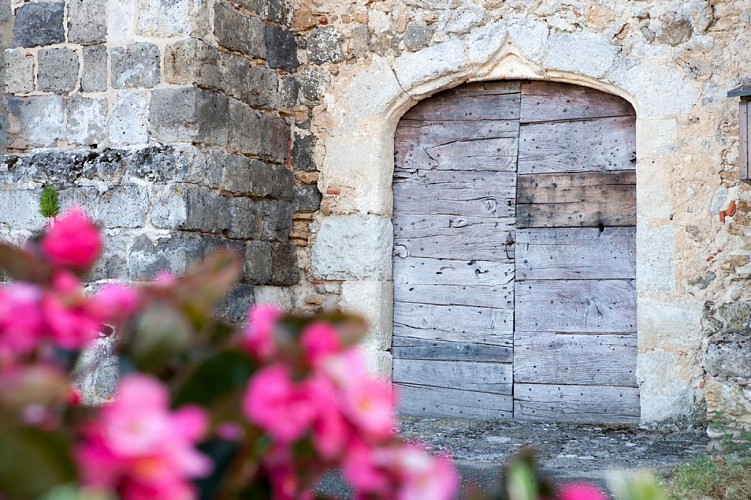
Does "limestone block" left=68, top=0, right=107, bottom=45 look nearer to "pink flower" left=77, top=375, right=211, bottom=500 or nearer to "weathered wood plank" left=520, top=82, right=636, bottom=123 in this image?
"weathered wood plank" left=520, top=82, right=636, bottom=123

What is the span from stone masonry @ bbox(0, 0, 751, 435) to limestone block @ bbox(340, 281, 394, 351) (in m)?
0.01

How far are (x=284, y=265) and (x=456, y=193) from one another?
111 cm

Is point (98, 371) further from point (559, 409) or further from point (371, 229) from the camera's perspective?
point (559, 409)

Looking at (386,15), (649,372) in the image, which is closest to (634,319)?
(649,372)

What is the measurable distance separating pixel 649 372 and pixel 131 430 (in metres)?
4.79

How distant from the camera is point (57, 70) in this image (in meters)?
5.26

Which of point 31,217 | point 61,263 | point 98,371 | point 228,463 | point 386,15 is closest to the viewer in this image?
point 228,463

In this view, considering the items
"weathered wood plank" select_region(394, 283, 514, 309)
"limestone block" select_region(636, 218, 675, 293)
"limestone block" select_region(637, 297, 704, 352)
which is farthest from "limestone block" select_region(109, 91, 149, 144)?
"limestone block" select_region(637, 297, 704, 352)

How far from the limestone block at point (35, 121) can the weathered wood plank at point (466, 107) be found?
2015mm

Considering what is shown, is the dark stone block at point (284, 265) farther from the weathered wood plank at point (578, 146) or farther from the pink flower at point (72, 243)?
the pink flower at point (72, 243)

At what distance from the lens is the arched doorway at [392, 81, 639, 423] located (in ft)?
17.7

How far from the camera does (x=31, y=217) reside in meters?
5.21

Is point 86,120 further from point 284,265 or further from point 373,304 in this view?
point 373,304

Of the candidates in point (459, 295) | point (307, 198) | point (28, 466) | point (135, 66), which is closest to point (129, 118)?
point (135, 66)
